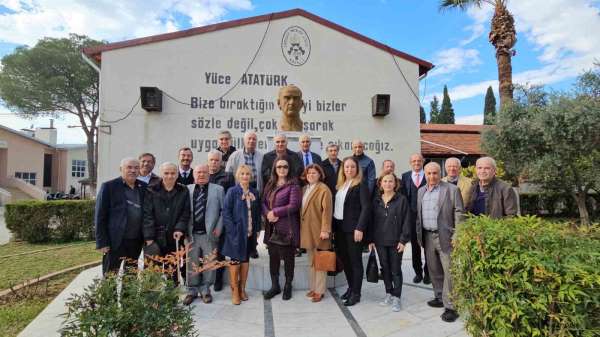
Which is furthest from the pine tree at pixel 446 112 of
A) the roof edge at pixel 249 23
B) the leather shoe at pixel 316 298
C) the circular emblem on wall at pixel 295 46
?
the leather shoe at pixel 316 298

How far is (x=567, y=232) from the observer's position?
239cm

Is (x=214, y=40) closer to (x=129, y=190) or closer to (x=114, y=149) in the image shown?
(x=114, y=149)

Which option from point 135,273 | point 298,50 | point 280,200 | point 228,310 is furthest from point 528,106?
point 135,273

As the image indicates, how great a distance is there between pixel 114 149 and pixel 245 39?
4426 mm

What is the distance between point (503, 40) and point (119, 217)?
613 inches

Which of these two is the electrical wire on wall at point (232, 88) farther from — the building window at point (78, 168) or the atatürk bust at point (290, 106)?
the building window at point (78, 168)

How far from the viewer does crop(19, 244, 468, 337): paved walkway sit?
343 centimetres

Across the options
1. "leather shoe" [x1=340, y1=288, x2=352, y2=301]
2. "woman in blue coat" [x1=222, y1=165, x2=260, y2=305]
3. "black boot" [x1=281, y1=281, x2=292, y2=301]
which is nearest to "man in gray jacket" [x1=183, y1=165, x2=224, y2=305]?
"woman in blue coat" [x1=222, y1=165, x2=260, y2=305]

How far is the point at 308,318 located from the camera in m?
3.77

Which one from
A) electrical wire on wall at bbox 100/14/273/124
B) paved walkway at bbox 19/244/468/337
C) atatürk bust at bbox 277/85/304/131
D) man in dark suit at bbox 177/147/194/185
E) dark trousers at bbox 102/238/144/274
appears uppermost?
electrical wire on wall at bbox 100/14/273/124

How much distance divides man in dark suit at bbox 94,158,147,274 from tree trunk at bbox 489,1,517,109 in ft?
47.1

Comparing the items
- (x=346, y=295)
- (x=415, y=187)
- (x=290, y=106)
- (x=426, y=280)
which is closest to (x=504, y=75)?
(x=415, y=187)

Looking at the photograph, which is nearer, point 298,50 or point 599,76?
point 298,50

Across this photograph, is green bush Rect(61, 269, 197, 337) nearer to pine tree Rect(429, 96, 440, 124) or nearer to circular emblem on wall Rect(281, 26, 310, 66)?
circular emblem on wall Rect(281, 26, 310, 66)
